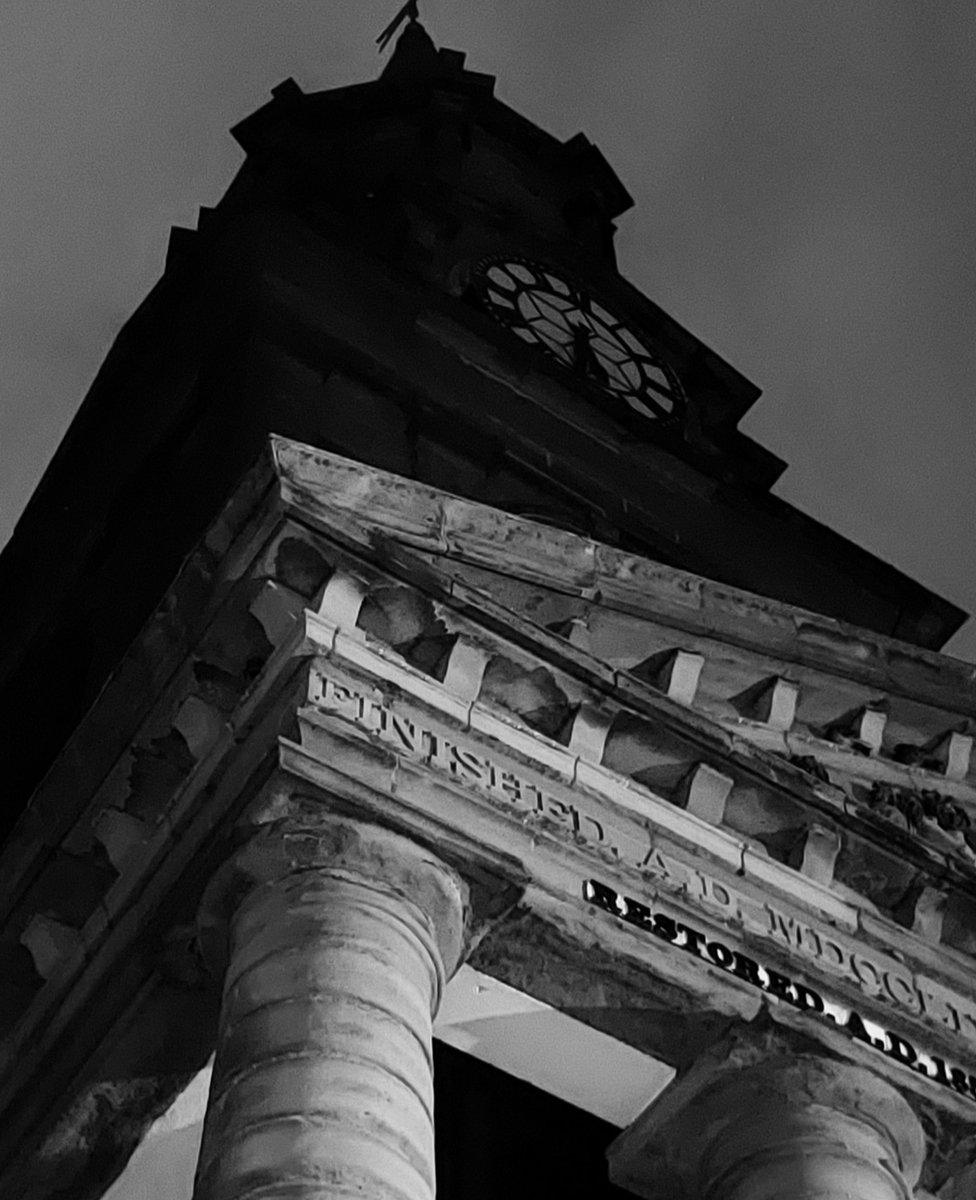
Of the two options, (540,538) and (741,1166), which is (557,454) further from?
(741,1166)

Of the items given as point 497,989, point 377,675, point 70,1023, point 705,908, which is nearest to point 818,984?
point 705,908

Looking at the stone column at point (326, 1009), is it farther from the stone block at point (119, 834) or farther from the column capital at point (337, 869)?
the stone block at point (119, 834)

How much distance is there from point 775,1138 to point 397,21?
2823cm

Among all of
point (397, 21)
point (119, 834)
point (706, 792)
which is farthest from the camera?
point (397, 21)

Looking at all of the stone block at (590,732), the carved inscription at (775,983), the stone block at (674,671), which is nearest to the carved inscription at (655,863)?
the carved inscription at (775,983)

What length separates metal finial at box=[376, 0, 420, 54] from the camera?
136ft

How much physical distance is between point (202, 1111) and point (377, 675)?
2623 millimetres

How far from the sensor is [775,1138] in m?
15.5

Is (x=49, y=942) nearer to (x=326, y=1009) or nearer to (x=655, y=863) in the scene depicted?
(x=326, y=1009)

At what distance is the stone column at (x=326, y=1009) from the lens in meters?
13.1

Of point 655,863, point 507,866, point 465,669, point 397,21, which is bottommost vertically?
point 507,866

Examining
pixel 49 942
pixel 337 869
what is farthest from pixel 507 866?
pixel 49 942

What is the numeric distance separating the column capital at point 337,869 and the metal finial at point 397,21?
90.6 ft

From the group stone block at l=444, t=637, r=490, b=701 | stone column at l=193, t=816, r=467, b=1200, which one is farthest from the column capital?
stone block at l=444, t=637, r=490, b=701
